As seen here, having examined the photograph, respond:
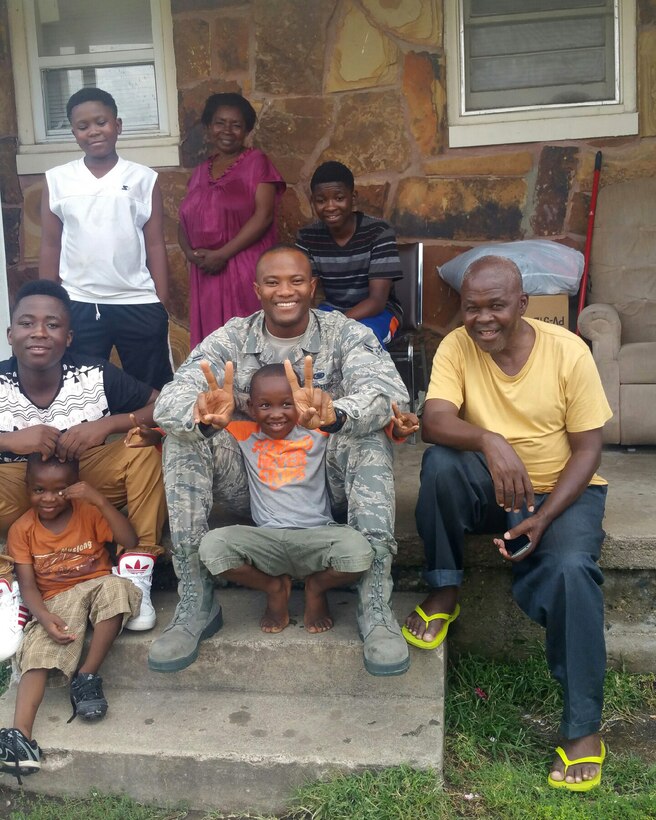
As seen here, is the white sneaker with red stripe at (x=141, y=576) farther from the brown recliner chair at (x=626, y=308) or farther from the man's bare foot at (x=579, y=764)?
the brown recliner chair at (x=626, y=308)

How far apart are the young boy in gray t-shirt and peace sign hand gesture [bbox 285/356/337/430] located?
131 millimetres

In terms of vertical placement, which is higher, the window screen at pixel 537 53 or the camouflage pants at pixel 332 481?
the window screen at pixel 537 53

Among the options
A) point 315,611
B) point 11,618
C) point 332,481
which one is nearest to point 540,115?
point 332,481

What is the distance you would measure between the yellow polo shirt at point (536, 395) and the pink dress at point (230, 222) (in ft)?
5.24

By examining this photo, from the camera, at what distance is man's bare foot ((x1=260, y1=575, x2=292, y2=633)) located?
291cm

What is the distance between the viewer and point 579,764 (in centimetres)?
250

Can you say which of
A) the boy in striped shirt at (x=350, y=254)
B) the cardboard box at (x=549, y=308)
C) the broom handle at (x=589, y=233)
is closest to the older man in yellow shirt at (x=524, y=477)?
the boy in striped shirt at (x=350, y=254)

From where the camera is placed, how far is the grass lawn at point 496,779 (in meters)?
2.36

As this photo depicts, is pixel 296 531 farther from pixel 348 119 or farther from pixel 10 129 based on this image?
pixel 10 129

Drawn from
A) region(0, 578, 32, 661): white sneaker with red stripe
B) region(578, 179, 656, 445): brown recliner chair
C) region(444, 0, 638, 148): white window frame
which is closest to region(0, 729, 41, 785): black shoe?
region(0, 578, 32, 661): white sneaker with red stripe

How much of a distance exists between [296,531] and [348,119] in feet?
10.4

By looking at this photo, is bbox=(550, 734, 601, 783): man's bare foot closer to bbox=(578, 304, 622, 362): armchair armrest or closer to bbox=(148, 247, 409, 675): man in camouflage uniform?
bbox=(148, 247, 409, 675): man in camouflage uniform

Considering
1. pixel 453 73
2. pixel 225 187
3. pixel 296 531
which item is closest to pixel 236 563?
pixel 296 531

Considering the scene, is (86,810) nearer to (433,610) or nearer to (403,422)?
(433,610)
